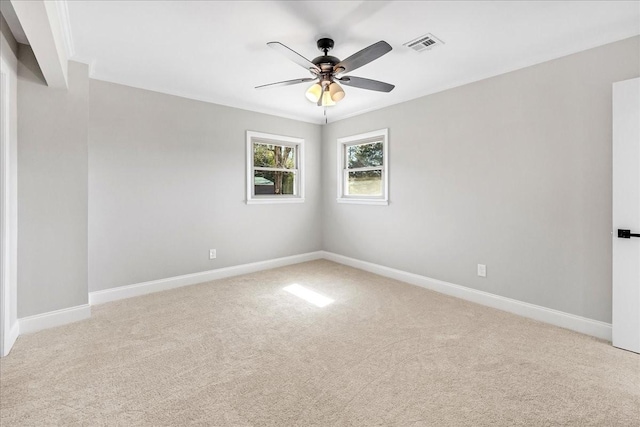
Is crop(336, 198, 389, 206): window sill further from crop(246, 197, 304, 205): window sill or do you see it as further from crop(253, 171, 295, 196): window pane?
crop(253, 171, 295, 196): window pane

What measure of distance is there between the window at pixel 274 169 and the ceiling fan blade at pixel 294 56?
7.28 feet

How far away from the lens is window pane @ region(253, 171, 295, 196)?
4859 millimetres

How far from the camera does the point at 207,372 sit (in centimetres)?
207

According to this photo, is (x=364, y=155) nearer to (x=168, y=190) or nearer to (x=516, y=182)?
(x=516, y=182)

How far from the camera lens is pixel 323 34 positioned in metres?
2.48

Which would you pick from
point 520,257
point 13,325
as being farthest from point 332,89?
point 13,325

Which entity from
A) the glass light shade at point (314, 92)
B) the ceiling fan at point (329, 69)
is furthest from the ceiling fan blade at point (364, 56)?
the glass light shade at point (314, 92)

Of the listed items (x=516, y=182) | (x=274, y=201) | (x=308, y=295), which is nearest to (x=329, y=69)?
(x=516, y=182)

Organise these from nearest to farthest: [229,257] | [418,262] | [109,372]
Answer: [109,372]
[418,262]
[229,257]

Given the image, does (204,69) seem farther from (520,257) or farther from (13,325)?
(520,257)

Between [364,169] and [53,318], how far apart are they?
165 inches

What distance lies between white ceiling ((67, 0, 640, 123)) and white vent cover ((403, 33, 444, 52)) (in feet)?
0.17

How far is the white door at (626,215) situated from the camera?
7.62 feet

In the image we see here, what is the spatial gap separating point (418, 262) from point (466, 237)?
75cm
